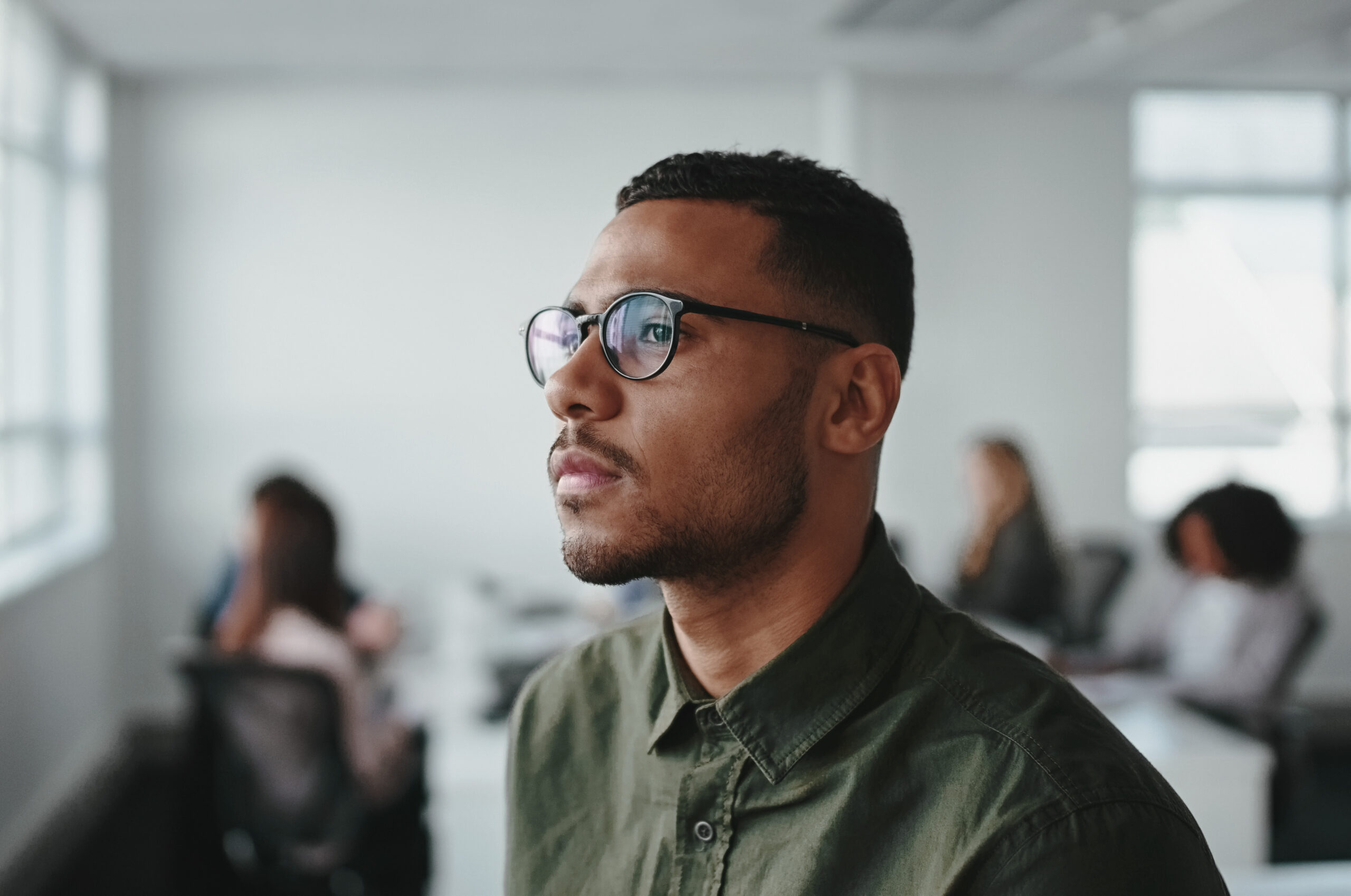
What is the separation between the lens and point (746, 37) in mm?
5047

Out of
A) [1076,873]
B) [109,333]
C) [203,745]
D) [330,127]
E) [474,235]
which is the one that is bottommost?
[203,745]

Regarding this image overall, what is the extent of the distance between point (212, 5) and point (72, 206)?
4.57 feet

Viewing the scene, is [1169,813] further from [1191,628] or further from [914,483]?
[914,483]

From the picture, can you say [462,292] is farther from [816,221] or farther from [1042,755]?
[1042,755]

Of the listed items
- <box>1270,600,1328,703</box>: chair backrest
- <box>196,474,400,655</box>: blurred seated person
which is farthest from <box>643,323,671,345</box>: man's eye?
<box>1270,600,1328,703</box>: chair backrest

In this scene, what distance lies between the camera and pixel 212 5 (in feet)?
14.7

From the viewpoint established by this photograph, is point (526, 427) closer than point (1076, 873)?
No

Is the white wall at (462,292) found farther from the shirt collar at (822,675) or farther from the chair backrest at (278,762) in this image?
the shirt collar at (822,675)

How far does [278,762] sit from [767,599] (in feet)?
7.31

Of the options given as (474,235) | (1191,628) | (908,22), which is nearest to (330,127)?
(474,235)

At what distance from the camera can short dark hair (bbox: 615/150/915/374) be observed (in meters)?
1.09

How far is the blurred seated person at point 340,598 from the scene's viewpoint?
3.38 meters

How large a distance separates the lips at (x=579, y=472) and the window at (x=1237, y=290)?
224 inches

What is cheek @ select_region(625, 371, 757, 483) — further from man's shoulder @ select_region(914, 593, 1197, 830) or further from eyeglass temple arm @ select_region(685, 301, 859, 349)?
man's shoulder @ select_region(914, 593, 1197, 830)
